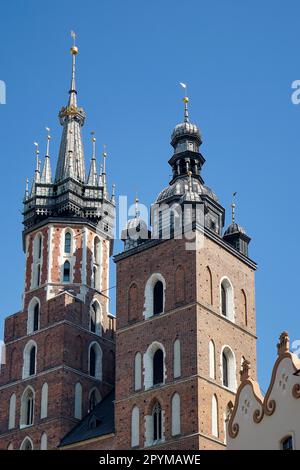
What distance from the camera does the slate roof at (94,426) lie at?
53.2 m

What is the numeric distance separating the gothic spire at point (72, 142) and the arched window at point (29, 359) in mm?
10988

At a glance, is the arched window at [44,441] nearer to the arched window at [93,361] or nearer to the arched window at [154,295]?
the arched window at [93,361]

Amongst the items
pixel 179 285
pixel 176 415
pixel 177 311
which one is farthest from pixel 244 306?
pixel 176 415

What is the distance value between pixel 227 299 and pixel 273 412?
811 inches

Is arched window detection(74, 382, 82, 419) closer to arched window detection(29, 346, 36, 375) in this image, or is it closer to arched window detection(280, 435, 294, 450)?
arched window detection(29, 346, 36, 375)

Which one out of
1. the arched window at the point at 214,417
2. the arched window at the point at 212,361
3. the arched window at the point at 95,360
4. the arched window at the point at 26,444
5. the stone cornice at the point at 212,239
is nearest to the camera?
the arched window at the point at 214,417

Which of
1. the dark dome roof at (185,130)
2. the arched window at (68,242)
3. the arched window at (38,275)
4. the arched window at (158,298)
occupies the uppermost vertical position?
the dark dome roof at (185,130)

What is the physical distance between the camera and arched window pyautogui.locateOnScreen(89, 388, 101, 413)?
57.8 m

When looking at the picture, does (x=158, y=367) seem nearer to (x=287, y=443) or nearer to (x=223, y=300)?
(x=223, y=300)

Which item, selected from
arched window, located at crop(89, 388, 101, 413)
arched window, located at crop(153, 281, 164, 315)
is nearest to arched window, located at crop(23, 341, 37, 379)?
arched window, located at crop(89, 388, 101, 413)

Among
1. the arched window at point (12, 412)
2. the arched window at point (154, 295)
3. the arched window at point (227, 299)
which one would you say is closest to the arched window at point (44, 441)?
the arched window at point (12, 412)

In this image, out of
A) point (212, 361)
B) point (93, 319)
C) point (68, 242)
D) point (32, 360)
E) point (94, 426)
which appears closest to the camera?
point (212, 361)

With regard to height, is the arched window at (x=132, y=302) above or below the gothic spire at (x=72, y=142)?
below

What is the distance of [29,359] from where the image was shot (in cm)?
5875
